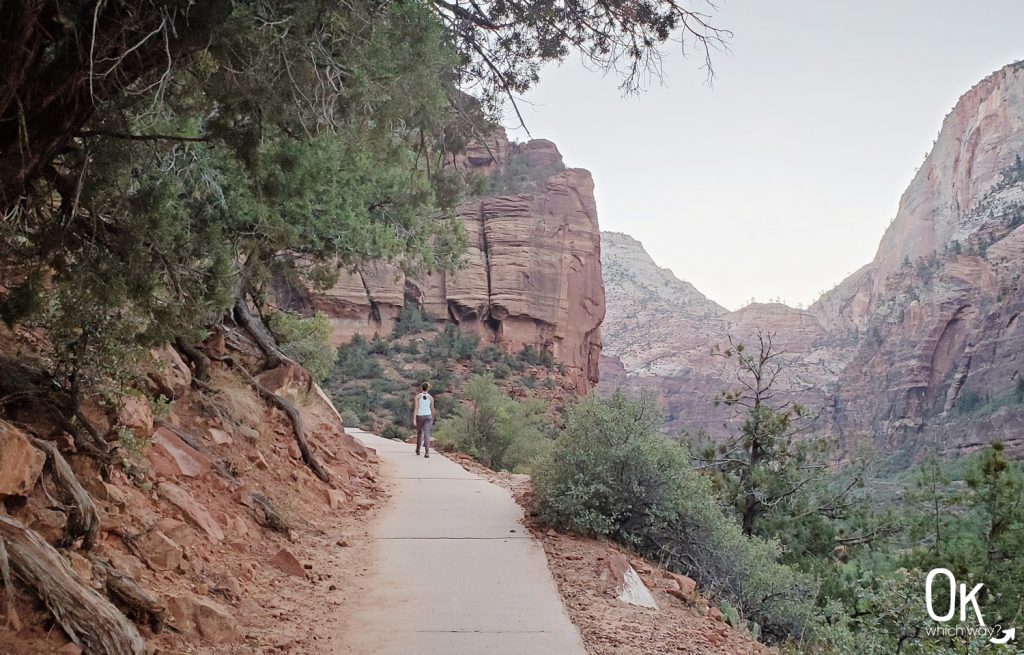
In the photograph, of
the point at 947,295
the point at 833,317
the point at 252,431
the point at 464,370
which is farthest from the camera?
the point at 833,317

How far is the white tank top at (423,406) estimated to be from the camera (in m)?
14.3

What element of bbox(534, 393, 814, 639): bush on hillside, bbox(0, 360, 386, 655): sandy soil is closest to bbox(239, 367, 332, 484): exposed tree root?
bbox(0, 360, 386, 655): sandy soil

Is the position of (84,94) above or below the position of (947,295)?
below

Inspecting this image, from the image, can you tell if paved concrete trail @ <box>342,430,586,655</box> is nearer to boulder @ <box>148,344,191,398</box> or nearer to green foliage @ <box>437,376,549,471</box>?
boulder @ <box>148,344,191,398</box>

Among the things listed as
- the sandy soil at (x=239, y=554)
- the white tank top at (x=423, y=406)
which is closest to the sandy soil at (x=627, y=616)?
the sandy soil at (x=239, y=554)

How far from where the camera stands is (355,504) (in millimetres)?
8930

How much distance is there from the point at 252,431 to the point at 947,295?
8149 centimetres

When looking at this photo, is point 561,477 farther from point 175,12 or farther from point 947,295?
point 947,295

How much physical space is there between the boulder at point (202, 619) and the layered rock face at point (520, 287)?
46.9 m

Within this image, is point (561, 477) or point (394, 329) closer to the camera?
point (561, 477)

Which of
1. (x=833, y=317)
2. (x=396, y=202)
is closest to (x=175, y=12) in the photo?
(x=396, y=202)

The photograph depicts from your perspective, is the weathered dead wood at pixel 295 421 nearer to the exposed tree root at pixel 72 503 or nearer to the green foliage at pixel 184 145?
the green foliage at pixel 184 145

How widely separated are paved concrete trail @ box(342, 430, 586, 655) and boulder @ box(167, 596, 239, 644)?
0.70 meters

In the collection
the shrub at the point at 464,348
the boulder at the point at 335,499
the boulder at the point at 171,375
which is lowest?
the boulder at the point at 335,499
